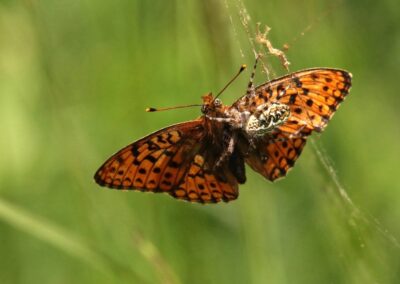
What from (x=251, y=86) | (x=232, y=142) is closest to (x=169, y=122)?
(x=232, y=142)

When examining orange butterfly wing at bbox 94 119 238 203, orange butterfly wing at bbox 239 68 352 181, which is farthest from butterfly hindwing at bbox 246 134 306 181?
orange butterfly wing at bbox 94 119 238 203

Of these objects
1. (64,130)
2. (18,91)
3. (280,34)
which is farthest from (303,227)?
(18,91)

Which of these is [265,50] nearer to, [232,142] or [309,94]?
[309,94]

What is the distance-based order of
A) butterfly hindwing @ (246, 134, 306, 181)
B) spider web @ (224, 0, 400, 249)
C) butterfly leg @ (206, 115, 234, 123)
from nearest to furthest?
spider web @ (224, 0, 400, 249) → butterfly hindwing @ (246, 134, 306, 181) → butterfly leg @ (206, 115, 234, 123)

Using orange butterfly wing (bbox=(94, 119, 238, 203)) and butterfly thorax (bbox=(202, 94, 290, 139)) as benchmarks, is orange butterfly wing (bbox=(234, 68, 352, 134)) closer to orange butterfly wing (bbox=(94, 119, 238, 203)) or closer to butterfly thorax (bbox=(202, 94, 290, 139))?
butterfly thorax (bbox=(202, 94, 290, 139))

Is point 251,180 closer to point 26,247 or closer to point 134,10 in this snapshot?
point 134,10

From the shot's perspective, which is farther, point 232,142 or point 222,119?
point 232,142

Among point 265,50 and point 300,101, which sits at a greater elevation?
point 265,50
